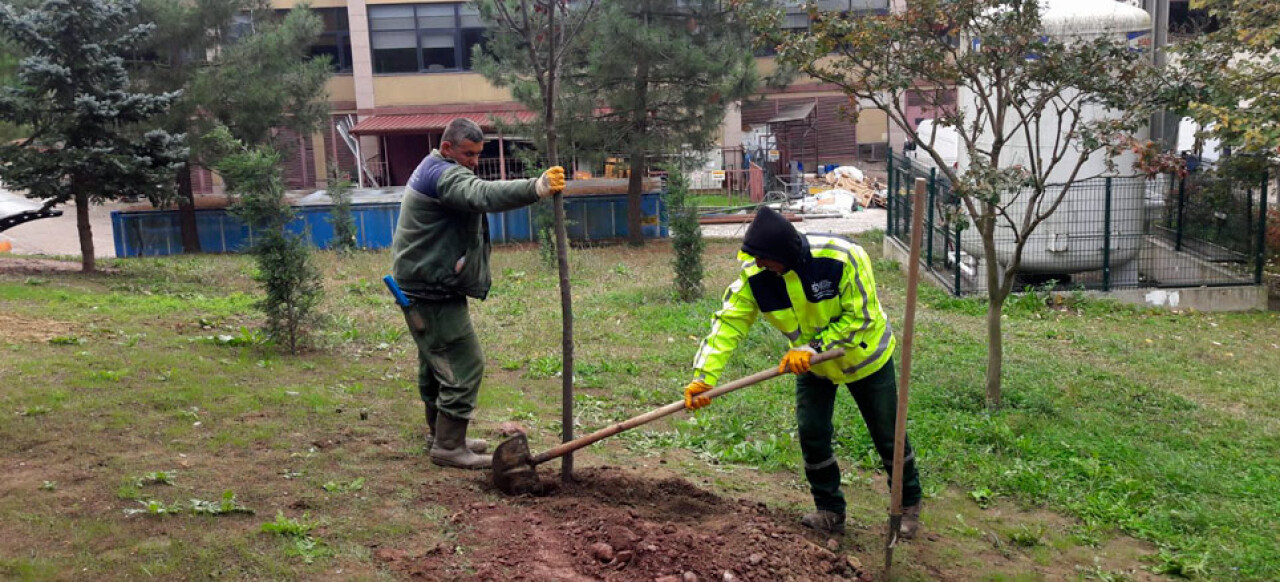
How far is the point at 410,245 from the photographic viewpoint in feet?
18.6

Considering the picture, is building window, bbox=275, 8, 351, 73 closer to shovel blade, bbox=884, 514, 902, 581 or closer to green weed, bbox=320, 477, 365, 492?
green weed, bbox=320, 477, 365, 492

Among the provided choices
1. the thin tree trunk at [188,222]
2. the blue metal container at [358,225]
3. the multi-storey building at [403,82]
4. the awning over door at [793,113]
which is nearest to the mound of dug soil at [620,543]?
the blue metal container at [358,225]

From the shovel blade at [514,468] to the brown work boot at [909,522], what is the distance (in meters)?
1.92

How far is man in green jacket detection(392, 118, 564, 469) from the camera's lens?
222 inches

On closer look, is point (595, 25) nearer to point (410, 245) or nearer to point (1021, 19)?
point (1021, 19)

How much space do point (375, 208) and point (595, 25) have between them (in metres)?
5.88

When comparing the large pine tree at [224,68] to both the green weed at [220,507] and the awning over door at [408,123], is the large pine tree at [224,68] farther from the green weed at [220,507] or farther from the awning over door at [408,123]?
the green weed at [220,507]

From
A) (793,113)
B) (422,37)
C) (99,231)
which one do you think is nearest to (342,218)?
(99,231)

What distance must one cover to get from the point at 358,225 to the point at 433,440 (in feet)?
49.4

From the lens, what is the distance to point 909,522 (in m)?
5.35

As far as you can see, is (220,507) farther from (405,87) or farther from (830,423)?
(405,87)

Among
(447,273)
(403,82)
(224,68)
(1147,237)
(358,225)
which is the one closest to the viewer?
(447,273)

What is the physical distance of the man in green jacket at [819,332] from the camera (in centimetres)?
478

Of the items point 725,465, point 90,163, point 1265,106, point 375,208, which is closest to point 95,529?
point 725,465
